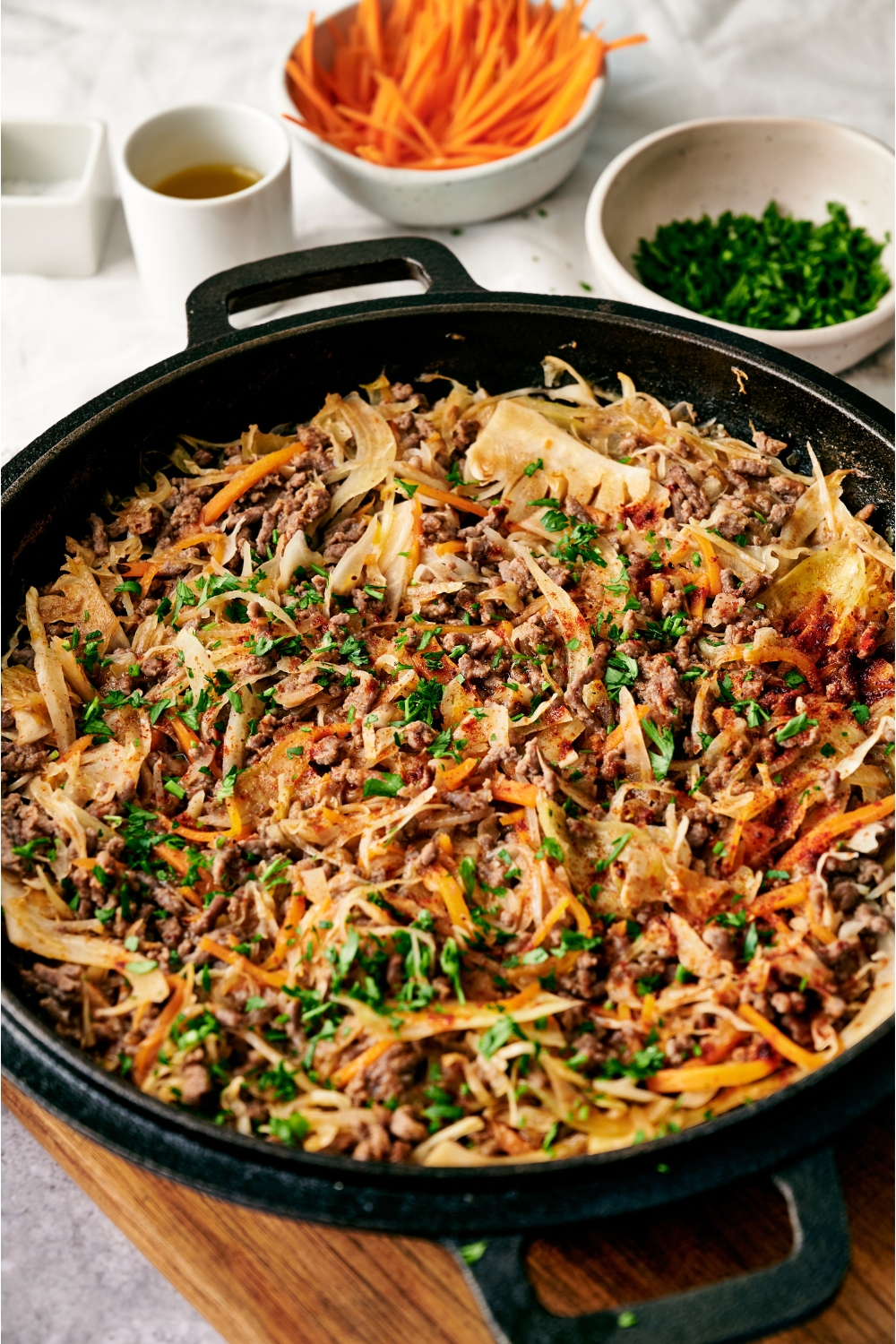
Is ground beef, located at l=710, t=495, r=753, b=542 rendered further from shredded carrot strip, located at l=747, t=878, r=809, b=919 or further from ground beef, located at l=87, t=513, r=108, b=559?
ground beef, located at l=87, t=513, r=108, b=559

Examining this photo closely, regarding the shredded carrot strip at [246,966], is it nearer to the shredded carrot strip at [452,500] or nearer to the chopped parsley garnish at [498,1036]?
the chopped parsley garnish at [498,1036]

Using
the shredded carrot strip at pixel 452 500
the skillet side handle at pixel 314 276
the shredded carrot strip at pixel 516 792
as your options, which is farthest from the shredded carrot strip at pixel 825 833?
the skillet side handle at pixel 314 276

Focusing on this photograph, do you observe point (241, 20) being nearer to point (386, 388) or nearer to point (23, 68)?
point (23, 68)

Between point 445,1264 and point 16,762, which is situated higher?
point 16,762

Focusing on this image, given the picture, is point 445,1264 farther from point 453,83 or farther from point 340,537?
point 453,83

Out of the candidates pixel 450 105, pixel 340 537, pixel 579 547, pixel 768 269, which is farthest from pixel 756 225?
pixel 340 537

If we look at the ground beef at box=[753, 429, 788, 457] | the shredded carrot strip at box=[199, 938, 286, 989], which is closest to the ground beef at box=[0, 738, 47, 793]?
the shredded carrot strip at box=[199, 938, 286, 989]

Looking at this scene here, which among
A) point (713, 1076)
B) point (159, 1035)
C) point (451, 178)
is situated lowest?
point (159, 1035)

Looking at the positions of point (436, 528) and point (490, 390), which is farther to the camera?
point (490, 390)
